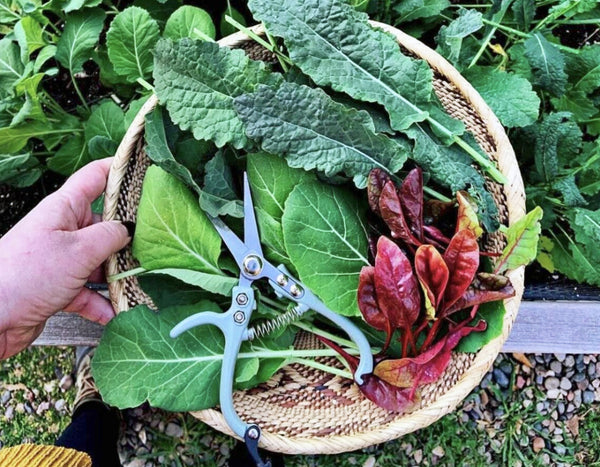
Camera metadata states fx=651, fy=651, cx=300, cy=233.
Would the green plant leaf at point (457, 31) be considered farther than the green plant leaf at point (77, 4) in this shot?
No

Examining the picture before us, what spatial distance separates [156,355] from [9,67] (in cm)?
52

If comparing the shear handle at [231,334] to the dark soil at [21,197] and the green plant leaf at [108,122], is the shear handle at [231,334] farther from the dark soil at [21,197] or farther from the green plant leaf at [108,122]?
the dark soil at [21,197]

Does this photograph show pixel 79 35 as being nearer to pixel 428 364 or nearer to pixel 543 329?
pixel 428 364

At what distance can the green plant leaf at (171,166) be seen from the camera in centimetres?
80

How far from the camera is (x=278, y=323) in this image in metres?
0.84

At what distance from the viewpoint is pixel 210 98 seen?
0.82m

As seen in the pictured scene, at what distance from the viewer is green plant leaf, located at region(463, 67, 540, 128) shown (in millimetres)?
914

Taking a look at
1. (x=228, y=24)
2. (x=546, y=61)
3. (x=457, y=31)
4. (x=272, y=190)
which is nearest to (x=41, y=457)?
(x=272, y=190)

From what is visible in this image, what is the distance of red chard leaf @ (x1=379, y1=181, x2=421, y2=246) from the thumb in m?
0.35

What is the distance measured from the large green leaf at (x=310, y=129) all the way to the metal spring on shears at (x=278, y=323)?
0.18 m

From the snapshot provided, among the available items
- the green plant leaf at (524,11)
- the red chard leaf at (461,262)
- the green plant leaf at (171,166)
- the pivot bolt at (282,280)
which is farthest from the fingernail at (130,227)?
the green plant leaf at (524,11)

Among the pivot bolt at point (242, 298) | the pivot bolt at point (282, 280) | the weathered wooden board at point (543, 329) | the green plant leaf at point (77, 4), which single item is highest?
the green plant leaf at point (77, 4)

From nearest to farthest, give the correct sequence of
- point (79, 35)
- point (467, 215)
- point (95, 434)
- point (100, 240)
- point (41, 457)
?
1. point (467, 215)
2. point (100, 240)
3. point (41, 457)
4. point (79, 35)
5. point (95, 434)

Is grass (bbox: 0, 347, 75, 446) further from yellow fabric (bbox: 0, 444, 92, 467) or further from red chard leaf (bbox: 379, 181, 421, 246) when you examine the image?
red chard leaf (bbox: 379, 181, 421, 246)
